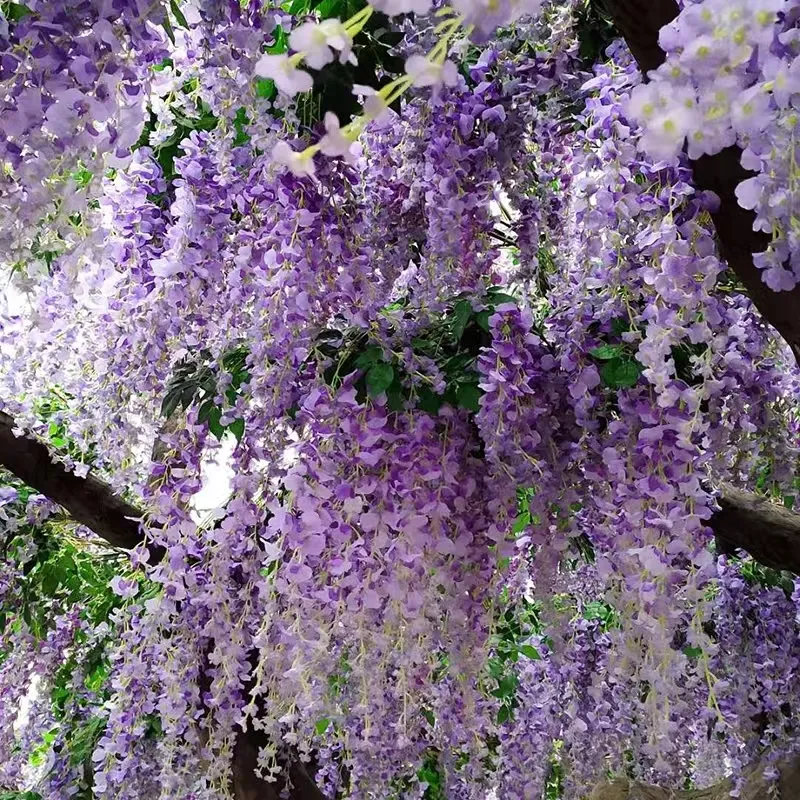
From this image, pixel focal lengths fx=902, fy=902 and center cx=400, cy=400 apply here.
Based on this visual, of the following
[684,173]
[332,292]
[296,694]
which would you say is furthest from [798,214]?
[296,694]

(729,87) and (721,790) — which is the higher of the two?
(729,87)

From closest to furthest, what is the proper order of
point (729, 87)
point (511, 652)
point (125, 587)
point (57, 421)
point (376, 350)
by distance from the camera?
point (729, 87) → point (376, 350) → point (125, 587) → point (57, 421) → point (511, 652)

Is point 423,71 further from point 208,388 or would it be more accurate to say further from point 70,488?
point 70,488

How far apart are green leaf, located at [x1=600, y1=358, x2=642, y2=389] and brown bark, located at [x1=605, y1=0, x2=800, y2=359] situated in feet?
1.59

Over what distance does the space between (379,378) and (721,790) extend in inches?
85.3

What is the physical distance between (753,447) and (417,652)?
776 mm

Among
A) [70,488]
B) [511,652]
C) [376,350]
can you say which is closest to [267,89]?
[376,350]

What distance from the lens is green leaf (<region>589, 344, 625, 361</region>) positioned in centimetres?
162

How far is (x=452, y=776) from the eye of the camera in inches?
120

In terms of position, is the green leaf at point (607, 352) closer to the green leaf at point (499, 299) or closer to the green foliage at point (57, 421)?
the green leaf at point (499, 299)

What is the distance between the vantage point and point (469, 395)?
1.70 meters

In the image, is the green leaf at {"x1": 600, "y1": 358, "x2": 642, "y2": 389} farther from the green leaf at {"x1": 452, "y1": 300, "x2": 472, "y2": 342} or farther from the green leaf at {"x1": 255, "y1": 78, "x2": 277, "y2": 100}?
the green leaf at {"x1": 255, "y1": 78, "x2": 277, "y2": 100}

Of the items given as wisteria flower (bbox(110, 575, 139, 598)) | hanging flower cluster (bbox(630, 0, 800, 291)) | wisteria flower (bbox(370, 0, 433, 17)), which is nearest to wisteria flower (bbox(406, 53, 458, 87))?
wisteria flower (bbox(370, 0, 433, 17))

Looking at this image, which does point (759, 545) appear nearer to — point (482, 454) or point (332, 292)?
point (482, 454)
